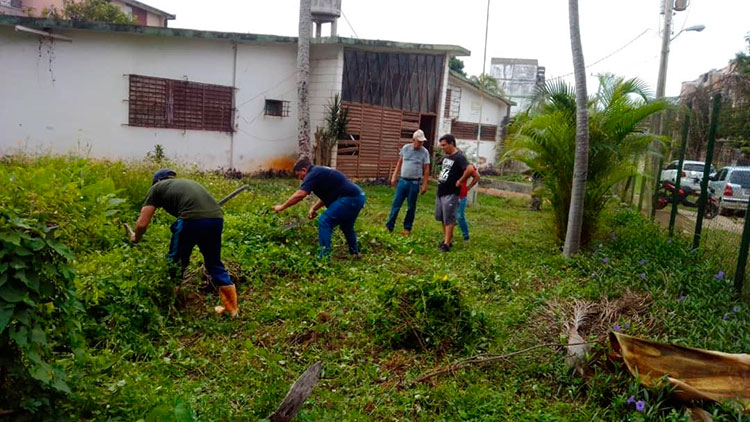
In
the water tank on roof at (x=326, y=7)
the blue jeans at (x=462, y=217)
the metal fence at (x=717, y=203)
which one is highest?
the water tank on roof at (x=326, y=7)

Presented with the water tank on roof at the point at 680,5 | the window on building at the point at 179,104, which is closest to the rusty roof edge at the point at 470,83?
the water tank on roof at the point at 680,5

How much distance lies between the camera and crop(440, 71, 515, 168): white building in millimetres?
21562

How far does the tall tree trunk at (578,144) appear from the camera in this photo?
23.0 feet

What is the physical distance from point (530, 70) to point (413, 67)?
2722 cm

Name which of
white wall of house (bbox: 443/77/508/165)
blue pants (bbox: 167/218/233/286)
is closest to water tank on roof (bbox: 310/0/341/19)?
white wall of house (bbox: 443/77/508/165)

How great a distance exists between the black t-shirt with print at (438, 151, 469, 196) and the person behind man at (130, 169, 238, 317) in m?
3.76

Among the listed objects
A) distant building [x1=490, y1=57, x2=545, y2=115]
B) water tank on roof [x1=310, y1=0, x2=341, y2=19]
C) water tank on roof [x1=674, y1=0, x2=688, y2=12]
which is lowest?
water tank on roof [x1=310, y1=0, x2=341, y2=19]

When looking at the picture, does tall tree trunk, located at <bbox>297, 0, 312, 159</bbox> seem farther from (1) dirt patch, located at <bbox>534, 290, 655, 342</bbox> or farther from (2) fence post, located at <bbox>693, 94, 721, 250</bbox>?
(1) dirt patch, located at <bbox>534, 290, 655, 342</bbox>

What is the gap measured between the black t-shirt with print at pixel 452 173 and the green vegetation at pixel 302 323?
3.37 ft

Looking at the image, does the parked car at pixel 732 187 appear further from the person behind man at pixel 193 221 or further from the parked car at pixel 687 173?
the person behind man at pixel 193 221

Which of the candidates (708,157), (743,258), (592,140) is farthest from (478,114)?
(743,258)

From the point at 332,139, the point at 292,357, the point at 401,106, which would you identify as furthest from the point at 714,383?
the point at 401,106

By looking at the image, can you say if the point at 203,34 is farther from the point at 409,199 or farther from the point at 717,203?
the point at 717,203

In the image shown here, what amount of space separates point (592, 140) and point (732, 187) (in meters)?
1.91
